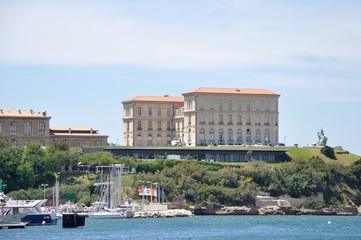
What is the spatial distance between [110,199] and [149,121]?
4050 centimetres

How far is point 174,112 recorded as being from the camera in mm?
181750

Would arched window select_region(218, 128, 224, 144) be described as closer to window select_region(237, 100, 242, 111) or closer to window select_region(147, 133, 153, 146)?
window select_region(237, 100, 242, 111)

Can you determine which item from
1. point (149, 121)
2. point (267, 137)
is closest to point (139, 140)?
point (149, 121)

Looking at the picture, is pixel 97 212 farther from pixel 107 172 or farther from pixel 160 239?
pixel 160 239

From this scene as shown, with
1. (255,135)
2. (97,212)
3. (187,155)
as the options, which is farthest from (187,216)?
(255,135)

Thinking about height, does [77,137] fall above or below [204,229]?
above

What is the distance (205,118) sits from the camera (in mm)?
174625

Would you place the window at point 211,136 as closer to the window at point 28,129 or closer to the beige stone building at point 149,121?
the beige stone building at point 149,121

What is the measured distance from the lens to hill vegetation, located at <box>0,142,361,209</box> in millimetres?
147250

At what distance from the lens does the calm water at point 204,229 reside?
4112 inches

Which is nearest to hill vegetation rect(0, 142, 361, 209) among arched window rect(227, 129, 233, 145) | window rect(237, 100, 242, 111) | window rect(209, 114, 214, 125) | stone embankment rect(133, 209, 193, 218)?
stone embankment rect(133, 209, 193, 218)

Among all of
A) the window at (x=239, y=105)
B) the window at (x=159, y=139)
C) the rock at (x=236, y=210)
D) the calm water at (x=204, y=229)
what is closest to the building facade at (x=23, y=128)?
the window at (x=159, y=139)

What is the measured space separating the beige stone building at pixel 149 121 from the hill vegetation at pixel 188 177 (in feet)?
64.0

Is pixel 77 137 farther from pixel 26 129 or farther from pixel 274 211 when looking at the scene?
pixel 274 211
